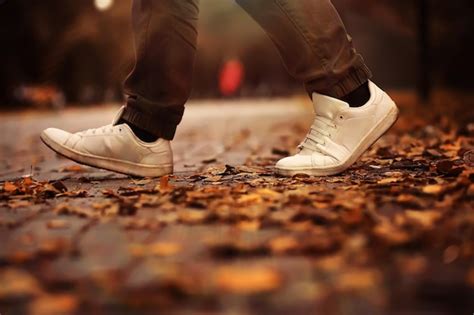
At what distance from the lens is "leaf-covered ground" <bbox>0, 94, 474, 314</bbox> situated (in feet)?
5.01

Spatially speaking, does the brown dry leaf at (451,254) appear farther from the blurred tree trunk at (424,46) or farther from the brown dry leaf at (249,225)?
the blurred tree trunk at (424,46)

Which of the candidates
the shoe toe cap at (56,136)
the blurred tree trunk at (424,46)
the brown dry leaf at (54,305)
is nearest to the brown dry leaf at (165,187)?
the shoe toe cap at (56,136)

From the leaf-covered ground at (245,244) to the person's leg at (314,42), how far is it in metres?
0.48

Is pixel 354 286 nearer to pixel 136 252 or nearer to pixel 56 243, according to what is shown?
pixel 136 252

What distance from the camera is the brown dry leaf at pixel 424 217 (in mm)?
2082

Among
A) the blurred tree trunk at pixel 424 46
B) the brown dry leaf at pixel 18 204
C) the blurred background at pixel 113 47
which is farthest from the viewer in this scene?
the blurred background at pixel 113 47

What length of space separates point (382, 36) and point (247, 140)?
17.0 m

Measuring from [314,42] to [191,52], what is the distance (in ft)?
2.08

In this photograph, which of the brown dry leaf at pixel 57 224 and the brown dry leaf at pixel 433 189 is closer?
the brown dry leaf at pixel 57 224

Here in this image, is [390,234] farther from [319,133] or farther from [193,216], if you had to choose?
[319,133]

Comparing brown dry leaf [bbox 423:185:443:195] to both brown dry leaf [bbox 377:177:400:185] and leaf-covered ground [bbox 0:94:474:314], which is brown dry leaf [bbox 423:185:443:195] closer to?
leaf-covered ground [bbox 0:94:474:314]

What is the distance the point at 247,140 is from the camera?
6.85 metres

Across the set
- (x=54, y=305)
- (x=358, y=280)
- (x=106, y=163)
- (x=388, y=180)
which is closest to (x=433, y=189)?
(x=388, y=180)

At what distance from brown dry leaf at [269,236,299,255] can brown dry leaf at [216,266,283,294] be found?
0.18 meters
